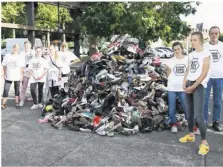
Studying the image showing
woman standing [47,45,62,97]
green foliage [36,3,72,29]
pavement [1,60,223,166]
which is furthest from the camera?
green foliage [36,3,72,29]

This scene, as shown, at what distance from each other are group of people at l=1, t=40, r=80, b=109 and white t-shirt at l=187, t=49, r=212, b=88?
4.05 meters

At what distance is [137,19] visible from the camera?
21.6 m

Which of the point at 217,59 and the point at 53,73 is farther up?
the point at 217,59

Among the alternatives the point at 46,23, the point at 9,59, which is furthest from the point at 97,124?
the point at 46,23

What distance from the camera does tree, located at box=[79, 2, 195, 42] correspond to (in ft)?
72.2

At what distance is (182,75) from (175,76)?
14 centimetres

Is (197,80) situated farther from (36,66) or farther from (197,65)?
(36,66)

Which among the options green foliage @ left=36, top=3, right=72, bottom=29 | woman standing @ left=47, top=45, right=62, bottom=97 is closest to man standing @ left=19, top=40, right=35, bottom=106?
woman standing @ left=47, top=45, right=62, bottom=97

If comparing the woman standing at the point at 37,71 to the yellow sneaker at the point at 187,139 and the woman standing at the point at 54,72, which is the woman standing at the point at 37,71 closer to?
the woman standing at the point at 54,72

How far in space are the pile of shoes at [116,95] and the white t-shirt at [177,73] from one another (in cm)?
75

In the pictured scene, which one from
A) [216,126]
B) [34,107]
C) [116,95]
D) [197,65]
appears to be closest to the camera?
[197,65]

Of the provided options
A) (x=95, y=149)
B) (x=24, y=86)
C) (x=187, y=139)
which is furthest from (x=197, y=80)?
(x=24, y=86)

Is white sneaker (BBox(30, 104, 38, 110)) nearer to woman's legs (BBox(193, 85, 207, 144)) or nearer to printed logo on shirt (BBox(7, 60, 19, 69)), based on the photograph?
printed logo on shirt (BBox(7, 60, 19, 69))

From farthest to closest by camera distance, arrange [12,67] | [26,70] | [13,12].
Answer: [13,12] → [26,70] → [12,67]
